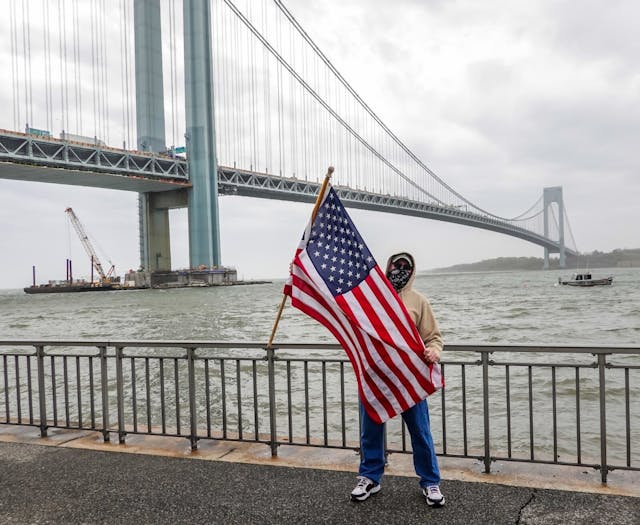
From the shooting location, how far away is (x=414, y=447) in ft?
11.5

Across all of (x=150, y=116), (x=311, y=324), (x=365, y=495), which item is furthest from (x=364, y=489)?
(x=150, y=116)

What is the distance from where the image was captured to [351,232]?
3.58 metres

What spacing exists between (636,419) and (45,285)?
9330cm

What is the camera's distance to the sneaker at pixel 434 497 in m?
3.36

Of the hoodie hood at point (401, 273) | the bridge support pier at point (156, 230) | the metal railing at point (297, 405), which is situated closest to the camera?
the hoodie hood at point (401, 273)

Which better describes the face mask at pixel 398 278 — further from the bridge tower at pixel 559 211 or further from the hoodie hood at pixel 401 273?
the bridge tower at pixel 559 211

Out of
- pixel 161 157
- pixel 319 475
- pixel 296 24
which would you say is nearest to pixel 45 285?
pixel 161 157

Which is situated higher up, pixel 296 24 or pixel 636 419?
pixel 296 24

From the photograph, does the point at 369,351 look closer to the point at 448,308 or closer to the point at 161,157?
the point at 448,308

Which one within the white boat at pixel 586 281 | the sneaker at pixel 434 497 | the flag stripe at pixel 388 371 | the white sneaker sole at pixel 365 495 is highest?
the flag stripe at pixel 388 371

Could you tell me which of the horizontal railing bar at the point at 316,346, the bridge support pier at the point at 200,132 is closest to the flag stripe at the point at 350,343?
the horizontal railing bar at the point at 316,346

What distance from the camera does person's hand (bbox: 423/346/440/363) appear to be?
11.1ft

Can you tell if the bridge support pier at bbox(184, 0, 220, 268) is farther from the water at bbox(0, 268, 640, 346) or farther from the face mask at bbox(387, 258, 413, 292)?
the face mask at bbox(387, 258, 413, 292)

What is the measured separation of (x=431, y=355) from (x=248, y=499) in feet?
4.53
